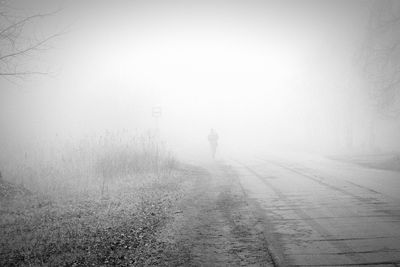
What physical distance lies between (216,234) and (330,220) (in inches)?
105

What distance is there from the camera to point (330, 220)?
6199 mm

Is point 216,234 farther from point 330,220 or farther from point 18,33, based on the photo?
point 18,33

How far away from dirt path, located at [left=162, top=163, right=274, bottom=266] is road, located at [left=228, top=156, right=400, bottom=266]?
27cm

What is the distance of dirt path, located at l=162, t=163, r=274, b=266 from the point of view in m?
4.46

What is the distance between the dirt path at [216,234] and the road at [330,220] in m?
0.27

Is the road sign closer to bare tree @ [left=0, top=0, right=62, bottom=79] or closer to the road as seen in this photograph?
the road

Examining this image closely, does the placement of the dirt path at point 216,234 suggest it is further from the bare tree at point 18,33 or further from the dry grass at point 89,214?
the bare tree at point 18,33

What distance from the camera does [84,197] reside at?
9297 millimetres

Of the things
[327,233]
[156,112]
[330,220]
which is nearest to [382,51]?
[156,112]

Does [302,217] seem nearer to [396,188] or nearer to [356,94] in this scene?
[396,188]

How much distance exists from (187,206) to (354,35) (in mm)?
40547

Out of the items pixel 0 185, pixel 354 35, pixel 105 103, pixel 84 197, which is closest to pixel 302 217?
pixel 84 197

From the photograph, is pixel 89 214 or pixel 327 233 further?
pixel 89 214

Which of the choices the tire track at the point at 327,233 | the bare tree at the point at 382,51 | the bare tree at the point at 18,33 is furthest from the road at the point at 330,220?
the bare tree at the point at 382,51
